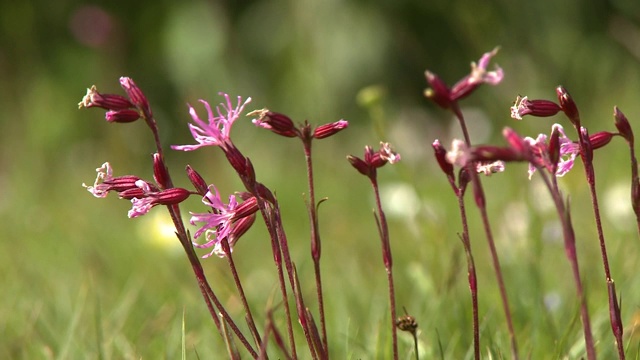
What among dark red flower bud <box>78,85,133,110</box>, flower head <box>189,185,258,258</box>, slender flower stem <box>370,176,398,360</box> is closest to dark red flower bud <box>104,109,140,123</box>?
dark red flower bud <box>78,85,133,110</box>

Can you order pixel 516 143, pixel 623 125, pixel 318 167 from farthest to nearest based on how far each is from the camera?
1. pixel 318 167
2. pixel 623 125
3. pixel 516 143

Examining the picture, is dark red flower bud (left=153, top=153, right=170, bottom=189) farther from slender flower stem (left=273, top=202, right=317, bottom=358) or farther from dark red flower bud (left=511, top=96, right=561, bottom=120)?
dark red flower bud (left=511, top=96, right=561, bottom=120)

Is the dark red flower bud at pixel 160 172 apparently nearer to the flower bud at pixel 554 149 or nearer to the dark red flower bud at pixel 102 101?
the dark red flower bud at pixel 102 101

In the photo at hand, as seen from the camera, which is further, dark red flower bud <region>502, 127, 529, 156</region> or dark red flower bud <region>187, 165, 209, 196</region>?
dark red flower bud <region>187, 165, 209, 196</region>

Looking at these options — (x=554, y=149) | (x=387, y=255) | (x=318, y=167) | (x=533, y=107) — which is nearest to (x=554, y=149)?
(x=554, y=149)

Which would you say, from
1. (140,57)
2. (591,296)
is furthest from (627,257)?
(140,57)

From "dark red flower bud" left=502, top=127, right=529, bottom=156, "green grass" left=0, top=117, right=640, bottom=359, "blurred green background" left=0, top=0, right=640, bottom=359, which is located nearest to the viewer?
"dark red flower bud" left=502, top=127, right=529, bottom=156

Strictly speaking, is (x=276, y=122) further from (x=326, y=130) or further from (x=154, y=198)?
(x=154, y=198)
